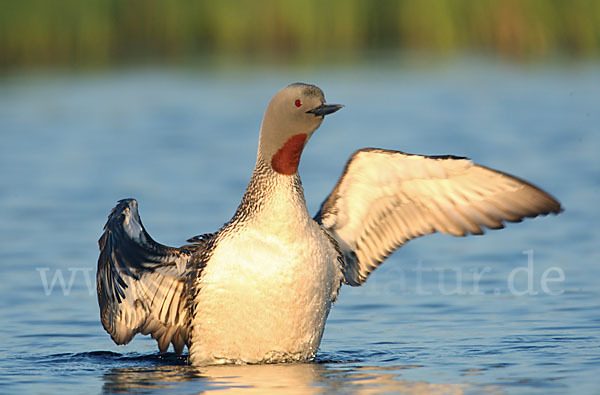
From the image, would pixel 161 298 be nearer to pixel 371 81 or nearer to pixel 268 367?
pixel 268 367

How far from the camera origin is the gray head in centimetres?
605

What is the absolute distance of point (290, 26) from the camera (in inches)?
845

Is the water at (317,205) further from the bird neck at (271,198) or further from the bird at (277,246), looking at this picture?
the bird neck at (271,198)

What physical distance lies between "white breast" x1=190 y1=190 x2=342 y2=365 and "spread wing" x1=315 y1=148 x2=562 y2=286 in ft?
1.75

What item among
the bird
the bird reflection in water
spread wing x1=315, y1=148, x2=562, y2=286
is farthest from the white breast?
spread wing x1=315, y1=148, x2=562, y2=286

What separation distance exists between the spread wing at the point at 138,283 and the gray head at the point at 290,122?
0.81m

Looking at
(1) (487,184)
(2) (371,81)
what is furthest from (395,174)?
(2) (371,81)

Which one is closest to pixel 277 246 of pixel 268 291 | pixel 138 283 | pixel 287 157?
pixel 268 291

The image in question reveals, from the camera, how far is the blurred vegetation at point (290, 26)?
19.9 metres

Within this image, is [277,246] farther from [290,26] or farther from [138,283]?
[290,26]

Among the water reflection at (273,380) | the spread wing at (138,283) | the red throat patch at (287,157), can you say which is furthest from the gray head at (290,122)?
the water reflection at (273,380)

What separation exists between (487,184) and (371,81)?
14.0m

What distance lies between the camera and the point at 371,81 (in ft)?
67.0

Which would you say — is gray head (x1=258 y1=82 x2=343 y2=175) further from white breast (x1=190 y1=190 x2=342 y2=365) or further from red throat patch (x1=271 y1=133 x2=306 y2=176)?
white breast (x1=190 y1=190 x2=342 y2=365)
